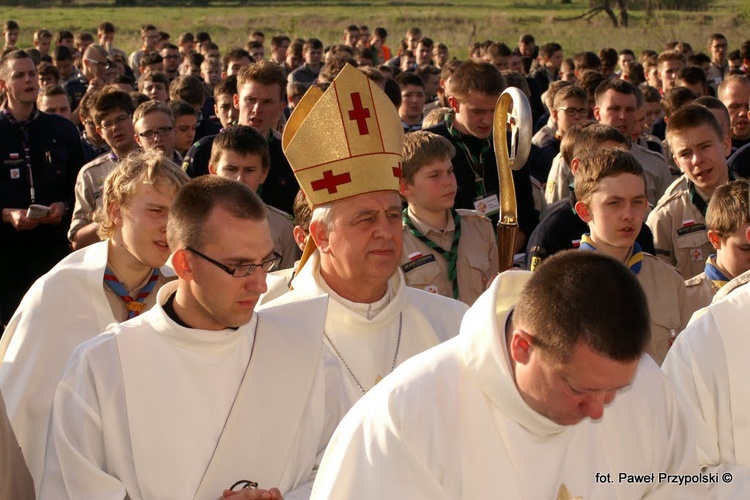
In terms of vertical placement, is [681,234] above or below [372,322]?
below

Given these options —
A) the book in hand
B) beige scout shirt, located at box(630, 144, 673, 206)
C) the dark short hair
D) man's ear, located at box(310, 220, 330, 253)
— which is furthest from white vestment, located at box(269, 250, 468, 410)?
beige scout shirt, located at box(630, 144, 673, 206)

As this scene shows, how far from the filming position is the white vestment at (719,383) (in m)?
4.19

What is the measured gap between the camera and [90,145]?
1034 cm

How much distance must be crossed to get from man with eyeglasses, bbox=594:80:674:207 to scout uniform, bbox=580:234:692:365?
10.8 feet

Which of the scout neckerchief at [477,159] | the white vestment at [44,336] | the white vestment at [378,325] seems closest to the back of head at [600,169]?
the white vestment at [378,325]

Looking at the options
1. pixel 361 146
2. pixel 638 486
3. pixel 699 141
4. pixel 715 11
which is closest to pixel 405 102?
pixel 699 141

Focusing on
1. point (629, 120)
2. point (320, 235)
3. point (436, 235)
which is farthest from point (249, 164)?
point (629, 120)

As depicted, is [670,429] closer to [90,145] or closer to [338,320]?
[338,320]

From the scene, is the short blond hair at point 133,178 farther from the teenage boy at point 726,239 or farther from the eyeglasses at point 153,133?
the eyeglasses at point 153,133

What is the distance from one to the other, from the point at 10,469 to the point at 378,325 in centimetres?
166

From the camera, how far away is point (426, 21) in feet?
168

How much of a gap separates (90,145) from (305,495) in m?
6.85

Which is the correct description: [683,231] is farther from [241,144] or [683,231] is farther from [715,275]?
[241,144]

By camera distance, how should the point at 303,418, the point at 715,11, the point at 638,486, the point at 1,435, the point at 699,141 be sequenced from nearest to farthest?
the point at 638,486 → the point at 1,435 → the point at 303,418 → the point at 699,141 → the point at 715,11
